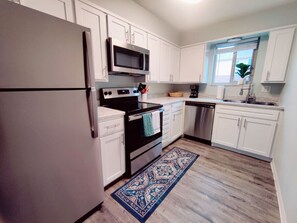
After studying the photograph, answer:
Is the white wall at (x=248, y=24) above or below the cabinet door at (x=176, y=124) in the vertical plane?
above

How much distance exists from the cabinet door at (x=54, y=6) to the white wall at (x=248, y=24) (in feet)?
9.03

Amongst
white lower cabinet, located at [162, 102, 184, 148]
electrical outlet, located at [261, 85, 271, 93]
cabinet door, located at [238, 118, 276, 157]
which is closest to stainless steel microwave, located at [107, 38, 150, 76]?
white lower cabinet, located at [162, 102, 184, 148]

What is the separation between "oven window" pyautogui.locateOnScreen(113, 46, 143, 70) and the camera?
181 centimetres

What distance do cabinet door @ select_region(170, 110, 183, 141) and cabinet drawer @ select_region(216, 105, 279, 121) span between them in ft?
2.55

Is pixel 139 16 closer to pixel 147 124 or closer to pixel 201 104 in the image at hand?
pixel 147 124

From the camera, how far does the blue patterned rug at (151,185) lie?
Answer: 140 centimetres

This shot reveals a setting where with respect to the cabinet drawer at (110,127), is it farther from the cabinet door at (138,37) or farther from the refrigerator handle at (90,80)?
the cabinet door at (138,37)

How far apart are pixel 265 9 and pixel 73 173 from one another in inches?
150

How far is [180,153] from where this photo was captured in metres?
2.46

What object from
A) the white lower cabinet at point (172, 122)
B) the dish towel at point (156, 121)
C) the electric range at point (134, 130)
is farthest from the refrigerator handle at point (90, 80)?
the white lower cabinet at point (172, 122)

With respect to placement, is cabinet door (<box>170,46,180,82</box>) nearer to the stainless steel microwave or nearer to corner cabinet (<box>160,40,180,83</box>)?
corner cabinet (<box>160,40,180,83</box>)

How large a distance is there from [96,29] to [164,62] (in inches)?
61.8

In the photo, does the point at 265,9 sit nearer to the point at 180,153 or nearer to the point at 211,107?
the point at 211,107

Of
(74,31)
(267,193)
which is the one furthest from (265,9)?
(74,31)
